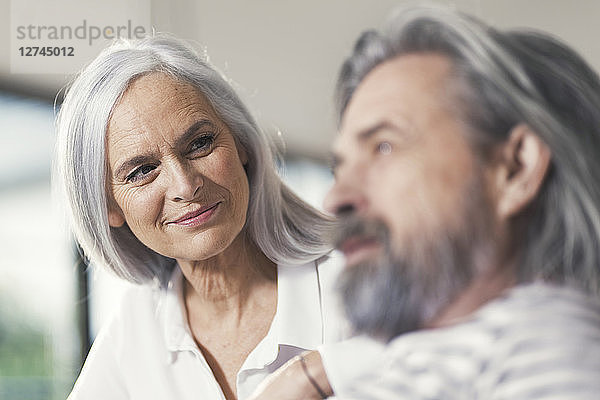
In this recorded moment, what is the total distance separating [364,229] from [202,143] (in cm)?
45

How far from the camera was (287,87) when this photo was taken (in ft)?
4.42

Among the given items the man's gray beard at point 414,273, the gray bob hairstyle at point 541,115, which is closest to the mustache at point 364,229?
the man's gray beard at point 414,273

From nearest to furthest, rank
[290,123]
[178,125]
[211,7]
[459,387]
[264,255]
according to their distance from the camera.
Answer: [459,387]
[178,125]
[264,255]
[290,123]
[211,7]

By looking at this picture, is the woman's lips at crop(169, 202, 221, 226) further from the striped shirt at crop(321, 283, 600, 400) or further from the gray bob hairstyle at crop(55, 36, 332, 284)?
the striped shirt at crop(321, 283, 600, 400)

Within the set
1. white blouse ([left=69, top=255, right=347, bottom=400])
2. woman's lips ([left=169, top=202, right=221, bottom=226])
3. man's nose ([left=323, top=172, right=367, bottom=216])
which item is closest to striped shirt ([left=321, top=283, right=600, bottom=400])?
Answer: man's nose ([left=323, top=172, right=367, bottom=216])

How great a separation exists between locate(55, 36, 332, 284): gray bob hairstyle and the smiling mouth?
395 millimetres

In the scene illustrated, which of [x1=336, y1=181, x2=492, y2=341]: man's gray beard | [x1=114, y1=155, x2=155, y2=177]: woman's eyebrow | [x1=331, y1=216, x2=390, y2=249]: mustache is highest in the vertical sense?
[x1=114, y1=155, x2=155, y2=177]: woman's eyebrow

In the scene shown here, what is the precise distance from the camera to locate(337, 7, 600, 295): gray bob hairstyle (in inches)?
26.4

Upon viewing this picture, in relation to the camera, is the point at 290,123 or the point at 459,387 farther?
the point at 290,123

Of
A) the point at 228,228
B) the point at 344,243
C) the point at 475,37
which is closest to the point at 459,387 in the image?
the point at 344,243

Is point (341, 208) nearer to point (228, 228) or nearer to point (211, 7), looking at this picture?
point (228, 228)

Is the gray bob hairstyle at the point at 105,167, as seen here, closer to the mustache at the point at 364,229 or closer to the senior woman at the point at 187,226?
the senior woman at the point at 187,226

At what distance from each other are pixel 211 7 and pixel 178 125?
0.43 meters

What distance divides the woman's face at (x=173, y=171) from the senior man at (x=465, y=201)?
0.39 metres
